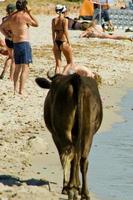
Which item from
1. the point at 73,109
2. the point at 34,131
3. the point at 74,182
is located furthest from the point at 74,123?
the point at 34,131

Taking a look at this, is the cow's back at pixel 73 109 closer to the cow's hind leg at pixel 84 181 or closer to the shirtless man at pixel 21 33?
the cow's hind leg at pixel 84 181

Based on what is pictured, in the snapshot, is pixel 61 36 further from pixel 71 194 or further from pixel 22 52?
pixel 71 194

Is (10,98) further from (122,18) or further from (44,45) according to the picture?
(122,18)

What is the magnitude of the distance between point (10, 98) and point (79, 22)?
23.1m

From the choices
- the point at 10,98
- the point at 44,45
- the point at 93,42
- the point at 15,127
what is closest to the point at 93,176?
the point at 15,127

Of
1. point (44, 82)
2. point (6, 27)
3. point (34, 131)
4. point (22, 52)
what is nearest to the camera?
point (44, 82)

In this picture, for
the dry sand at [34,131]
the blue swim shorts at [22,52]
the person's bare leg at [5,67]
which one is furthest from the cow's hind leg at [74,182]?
the person's bare leg at [5,67]

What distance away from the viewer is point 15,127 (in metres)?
11.0

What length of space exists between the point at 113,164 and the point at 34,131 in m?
2.19

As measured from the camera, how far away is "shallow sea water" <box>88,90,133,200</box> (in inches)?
306

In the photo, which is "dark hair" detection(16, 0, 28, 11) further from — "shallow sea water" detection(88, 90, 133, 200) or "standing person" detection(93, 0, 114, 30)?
"standing person" detection(93, 0, 114, 30)

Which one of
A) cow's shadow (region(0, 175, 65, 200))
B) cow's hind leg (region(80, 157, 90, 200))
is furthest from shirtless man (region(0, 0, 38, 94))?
cow's hind leg (region(80, 157, 90, 200))

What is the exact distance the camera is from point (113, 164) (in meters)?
9.10

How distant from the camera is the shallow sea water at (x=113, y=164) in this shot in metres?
7.77
